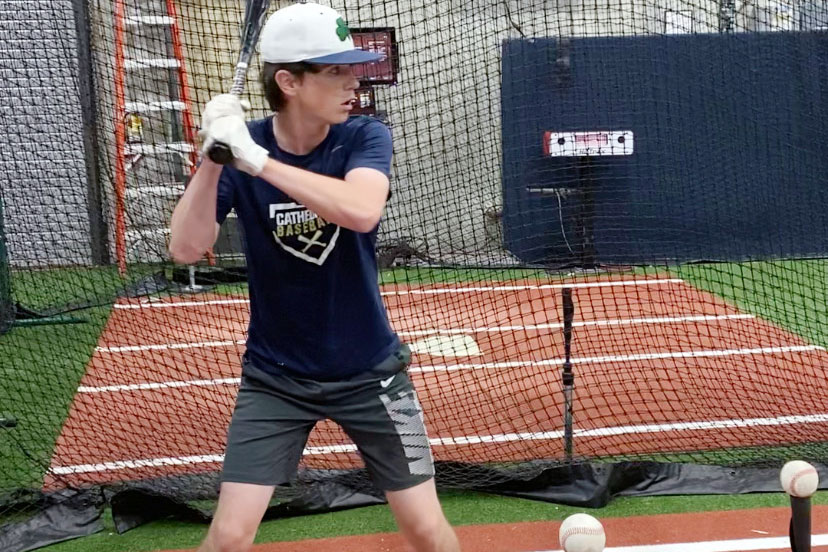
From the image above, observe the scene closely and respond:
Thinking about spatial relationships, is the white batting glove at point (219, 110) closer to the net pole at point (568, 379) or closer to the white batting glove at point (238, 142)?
the white batting glove at point (238, 142)

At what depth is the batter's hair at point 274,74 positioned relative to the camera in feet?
7.17

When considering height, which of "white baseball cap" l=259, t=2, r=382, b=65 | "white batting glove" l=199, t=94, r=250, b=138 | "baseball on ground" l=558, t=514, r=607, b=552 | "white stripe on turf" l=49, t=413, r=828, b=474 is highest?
"white baseball cap" l=259, t=2, r=382, b=65

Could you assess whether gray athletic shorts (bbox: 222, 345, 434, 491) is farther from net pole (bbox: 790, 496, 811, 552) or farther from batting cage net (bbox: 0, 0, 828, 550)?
net pole (bbox: 790, 496, 811, 552)

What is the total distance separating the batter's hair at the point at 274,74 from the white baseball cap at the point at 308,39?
15mm

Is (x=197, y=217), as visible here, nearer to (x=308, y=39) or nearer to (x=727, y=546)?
(x=308, y=39)

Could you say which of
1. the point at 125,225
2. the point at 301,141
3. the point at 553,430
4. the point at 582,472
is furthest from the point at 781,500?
the point at 125,225

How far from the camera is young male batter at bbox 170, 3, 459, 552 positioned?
2.20m

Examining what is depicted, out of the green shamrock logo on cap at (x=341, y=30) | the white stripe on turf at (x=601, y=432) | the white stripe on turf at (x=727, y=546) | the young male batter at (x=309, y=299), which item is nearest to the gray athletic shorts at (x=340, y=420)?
the young male batter at (x=309, y=299)

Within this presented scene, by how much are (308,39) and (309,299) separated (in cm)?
69

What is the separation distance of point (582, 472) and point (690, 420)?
1115 mm

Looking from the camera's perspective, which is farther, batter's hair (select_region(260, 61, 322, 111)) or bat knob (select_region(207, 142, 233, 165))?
batter's hair (select_region(260, 61, 322, 111))

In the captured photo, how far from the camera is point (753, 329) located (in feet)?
21.0

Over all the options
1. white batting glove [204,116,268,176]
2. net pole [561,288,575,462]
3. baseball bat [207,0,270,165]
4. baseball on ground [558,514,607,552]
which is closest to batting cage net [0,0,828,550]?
net pole [561,288,575,462]

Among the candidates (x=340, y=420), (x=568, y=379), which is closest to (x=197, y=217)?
(x=340, y=420)
